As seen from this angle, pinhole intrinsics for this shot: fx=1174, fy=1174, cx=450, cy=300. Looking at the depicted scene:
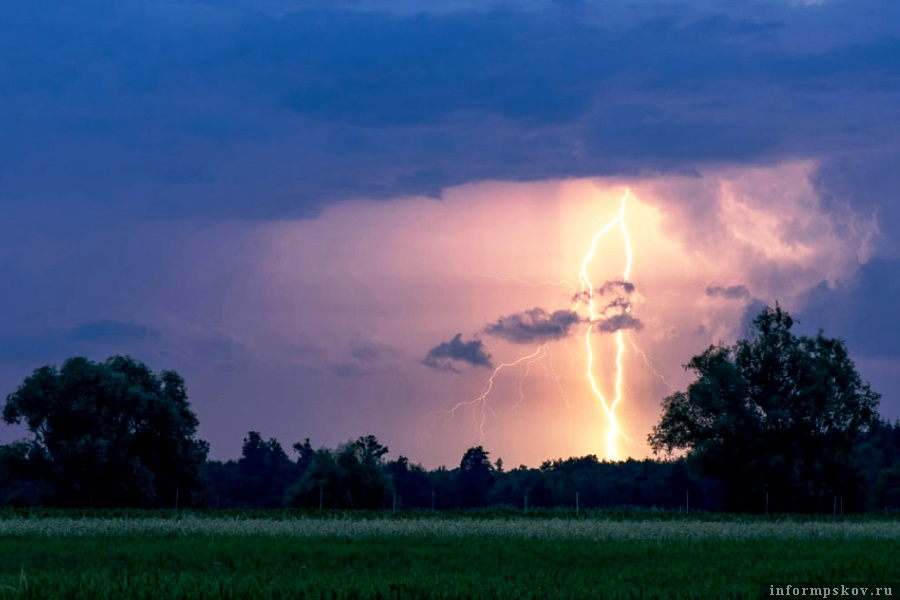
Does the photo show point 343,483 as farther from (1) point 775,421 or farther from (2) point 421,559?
(2) point 421,559

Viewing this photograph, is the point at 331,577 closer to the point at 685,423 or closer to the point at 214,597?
the point at 214,597

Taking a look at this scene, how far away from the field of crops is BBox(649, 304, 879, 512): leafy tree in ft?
90.6

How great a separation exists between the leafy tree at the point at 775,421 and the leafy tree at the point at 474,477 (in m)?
82.0

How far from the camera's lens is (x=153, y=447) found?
83062mm

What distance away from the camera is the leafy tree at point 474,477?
167250 mm

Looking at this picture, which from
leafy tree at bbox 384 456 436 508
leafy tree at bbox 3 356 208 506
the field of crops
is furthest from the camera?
leafy tree at bbox 384 456 436 508

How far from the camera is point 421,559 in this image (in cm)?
3400

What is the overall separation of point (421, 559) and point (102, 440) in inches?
1958

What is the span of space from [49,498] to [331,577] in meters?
57.6

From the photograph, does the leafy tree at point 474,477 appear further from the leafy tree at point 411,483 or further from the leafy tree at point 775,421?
the leafy tree at point 775,421

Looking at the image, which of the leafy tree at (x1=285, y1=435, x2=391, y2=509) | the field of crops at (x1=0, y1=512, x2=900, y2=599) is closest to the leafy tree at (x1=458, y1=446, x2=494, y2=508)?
the leafy tree at (x1=285, y1=435, x2=391, y2=509)

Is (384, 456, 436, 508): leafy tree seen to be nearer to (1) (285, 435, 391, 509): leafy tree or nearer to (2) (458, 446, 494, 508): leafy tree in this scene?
(2) (458, 446, 494, 508): leafy tree

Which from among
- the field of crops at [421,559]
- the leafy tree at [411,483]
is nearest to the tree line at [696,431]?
the field of crops at [421,559]

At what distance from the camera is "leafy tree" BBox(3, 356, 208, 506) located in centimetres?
7850
